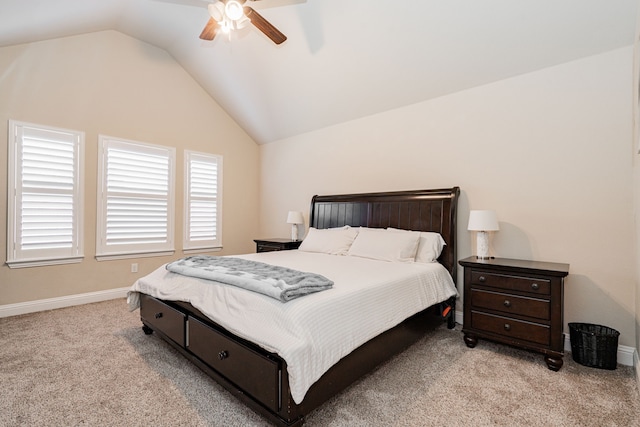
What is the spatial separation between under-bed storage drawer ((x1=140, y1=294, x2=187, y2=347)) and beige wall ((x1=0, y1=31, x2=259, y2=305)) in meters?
1.69

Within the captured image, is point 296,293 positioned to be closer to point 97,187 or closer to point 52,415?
point 52,415

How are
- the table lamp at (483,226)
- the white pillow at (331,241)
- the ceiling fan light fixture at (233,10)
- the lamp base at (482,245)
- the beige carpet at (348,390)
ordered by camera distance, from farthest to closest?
the white pillow at (331,241) < the lamp base at (482,245) < the table lamp at (483,226) < the ceiling fan light fixture at (233,10) < the beige carpet at (348,390)

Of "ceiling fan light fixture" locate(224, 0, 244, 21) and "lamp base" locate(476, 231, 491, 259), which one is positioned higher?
"ceiling fan light fixture" locate(224, 0, 244, 21)

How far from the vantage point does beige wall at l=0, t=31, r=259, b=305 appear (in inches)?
131

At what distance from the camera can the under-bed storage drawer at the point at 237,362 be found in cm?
149

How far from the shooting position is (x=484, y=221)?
270 centimetres

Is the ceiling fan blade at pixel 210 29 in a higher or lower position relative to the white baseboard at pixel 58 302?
higher

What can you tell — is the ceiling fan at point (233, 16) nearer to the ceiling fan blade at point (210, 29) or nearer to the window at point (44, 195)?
the ceiling fan blade at point (210, 29)

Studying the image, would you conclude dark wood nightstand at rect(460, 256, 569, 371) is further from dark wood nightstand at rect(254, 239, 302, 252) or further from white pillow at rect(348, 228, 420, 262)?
dark wood nightstand at rect(254, 239, 302, 252)

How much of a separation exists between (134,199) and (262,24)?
2.95 meters

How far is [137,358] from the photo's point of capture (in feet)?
7.63

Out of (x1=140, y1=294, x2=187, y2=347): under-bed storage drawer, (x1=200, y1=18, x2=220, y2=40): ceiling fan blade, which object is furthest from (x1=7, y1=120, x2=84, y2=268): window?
(x1=200, y1=18, x2=220, y2=40): ceiling fan blade

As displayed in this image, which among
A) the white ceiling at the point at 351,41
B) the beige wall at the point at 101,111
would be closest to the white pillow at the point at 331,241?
the white ceiling at the point at 351,41

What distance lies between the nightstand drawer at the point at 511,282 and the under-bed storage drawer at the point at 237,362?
194 cm
